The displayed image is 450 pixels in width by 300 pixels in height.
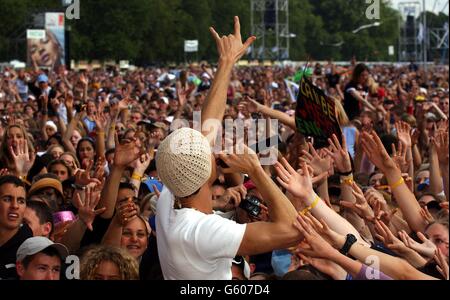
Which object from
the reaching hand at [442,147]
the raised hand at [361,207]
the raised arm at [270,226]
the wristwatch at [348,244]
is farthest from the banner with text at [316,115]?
the raised arm at [270,226]

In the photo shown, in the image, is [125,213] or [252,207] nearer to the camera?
[125,213]

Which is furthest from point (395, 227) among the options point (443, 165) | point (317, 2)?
point (317, 2)

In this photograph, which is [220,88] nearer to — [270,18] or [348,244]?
[348,244]

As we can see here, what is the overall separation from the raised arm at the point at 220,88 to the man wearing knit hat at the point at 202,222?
743mm

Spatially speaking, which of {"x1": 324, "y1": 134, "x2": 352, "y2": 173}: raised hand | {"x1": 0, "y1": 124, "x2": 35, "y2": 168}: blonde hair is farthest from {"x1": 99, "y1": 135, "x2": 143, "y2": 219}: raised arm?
{"x1": 0, "y1": 124, "x2": 35, "y2": 168}: blonde hair

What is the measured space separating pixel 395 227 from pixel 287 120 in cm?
327

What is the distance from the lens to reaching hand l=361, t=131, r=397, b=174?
570cm

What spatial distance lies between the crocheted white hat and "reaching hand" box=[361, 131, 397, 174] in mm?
2034

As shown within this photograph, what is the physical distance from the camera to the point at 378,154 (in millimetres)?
5770

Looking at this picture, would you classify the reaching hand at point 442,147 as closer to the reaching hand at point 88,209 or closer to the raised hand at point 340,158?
the raised hand at point 340,158

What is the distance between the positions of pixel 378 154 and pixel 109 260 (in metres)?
1.79

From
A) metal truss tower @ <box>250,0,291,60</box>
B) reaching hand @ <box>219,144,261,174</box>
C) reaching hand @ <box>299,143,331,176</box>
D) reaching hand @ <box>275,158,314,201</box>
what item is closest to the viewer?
reaching hand @ <box>219,144,261,174</box>

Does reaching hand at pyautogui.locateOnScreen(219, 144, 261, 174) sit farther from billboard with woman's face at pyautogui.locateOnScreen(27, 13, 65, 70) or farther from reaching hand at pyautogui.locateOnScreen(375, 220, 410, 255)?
billboard with woman's face at pyautogui.locateOnScreen(27, 13, 65, 70)

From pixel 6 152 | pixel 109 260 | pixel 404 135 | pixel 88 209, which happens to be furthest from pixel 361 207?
pixel 6 152
